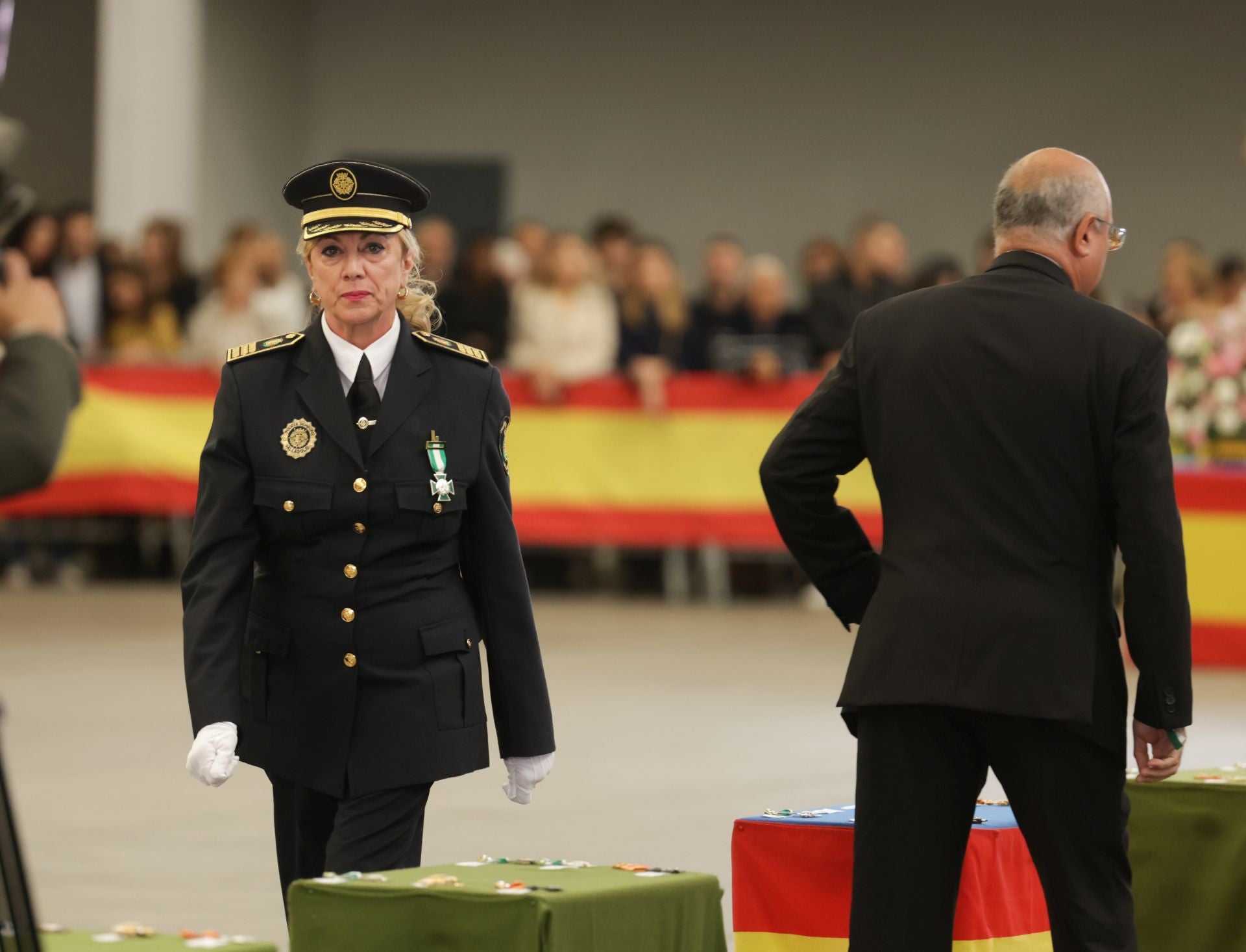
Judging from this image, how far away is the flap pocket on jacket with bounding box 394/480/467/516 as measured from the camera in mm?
4027

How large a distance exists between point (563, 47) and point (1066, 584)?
18184mm

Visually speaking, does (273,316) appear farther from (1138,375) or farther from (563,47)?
(1138,375)

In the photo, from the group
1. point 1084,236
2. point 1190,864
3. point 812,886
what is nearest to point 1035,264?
point 1084,236

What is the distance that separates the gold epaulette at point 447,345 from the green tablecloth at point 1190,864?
64.7 inches

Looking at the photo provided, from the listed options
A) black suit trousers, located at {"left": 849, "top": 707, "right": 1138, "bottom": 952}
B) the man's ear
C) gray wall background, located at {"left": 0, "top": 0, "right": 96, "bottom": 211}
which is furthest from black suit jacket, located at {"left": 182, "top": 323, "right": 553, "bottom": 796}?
gray wall background, located at {"left": 0, "top": 0, "right": 96, "bottom": 211}

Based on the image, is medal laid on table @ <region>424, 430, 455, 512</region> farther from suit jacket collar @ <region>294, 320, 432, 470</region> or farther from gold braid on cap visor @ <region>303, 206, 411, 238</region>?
gold braid on cap visor @ <region>303, 206, 411, 238</region>

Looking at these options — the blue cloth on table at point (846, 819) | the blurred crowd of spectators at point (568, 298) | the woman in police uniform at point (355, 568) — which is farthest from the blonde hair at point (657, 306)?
the woman in police uniform at point (355, 568)

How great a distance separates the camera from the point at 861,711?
12.7 ft

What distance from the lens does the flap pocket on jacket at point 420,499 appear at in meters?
4.03

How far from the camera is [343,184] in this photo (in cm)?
410

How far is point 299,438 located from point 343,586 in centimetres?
29

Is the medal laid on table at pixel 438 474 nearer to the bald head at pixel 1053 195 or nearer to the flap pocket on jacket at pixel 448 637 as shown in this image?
the flap pocket on jacket at pixel 448 637

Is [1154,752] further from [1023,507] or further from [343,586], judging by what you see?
[343,586]

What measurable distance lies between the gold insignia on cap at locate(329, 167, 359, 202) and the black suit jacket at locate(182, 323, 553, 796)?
0.26m
